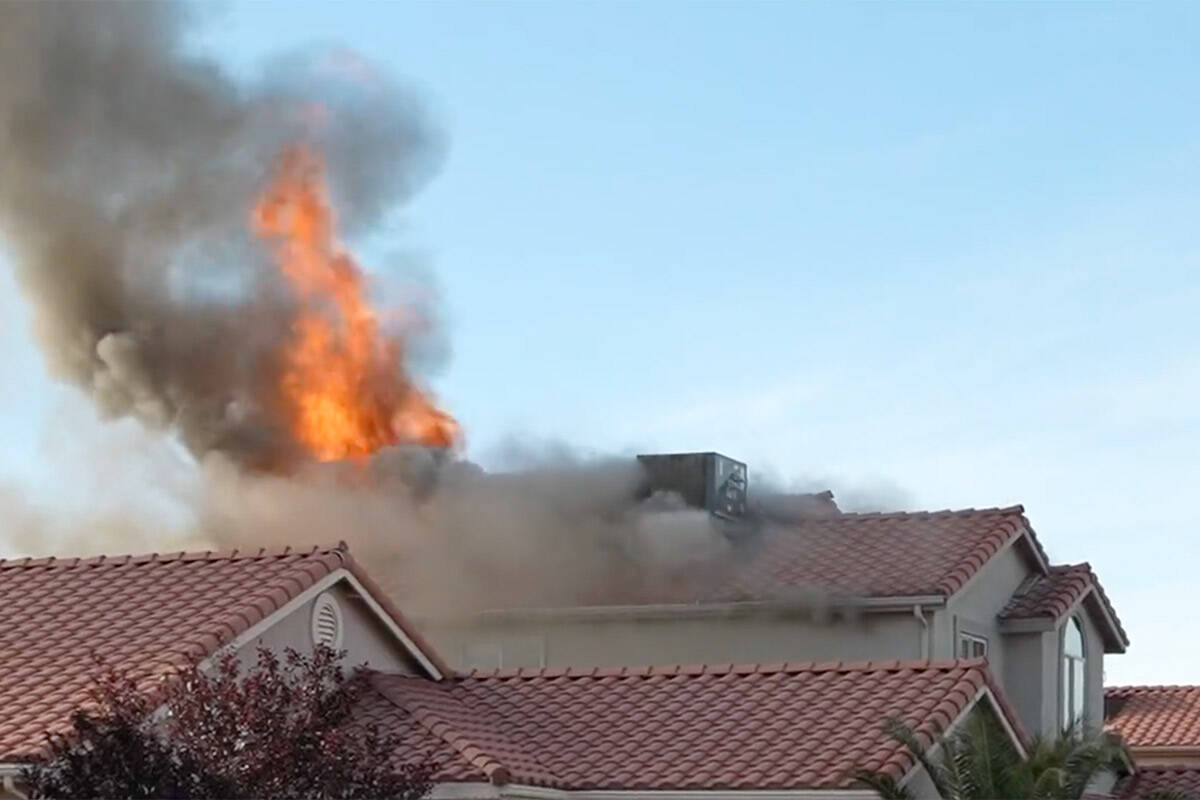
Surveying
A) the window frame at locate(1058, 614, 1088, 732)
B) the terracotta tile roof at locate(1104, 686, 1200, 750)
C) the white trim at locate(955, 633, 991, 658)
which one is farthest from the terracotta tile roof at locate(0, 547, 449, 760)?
the terracotta tile roof at locate(1104, 686, 1200, 750)

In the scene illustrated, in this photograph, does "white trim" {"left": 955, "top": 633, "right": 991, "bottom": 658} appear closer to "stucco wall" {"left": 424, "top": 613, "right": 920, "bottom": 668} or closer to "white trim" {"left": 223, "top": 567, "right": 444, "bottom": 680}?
"stucco wall" {"left": 424, "top": 613, "right": 920, "bottom": 668}

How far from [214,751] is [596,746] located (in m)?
6.48

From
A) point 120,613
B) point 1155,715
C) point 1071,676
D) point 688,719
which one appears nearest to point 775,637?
point 1071,676

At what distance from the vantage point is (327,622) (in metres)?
25.7

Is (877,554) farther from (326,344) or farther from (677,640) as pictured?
(326,344)

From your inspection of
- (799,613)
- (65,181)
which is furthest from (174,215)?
(799,613)

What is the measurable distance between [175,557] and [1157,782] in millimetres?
13471

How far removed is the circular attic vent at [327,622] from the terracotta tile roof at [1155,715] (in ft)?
72.4

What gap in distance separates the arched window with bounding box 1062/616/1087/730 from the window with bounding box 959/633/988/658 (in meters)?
1.77

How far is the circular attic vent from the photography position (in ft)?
83.6

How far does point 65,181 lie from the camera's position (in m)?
29.3

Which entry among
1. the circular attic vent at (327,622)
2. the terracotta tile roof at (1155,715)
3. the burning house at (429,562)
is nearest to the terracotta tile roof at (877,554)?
the burning house at (429,562)

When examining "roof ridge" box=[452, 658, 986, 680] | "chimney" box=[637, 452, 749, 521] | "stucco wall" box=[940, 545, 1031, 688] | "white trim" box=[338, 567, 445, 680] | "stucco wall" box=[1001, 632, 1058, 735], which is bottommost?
"roof ridge" box=[452, 658, 986, 680]

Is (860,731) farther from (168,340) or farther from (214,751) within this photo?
(168,340)
